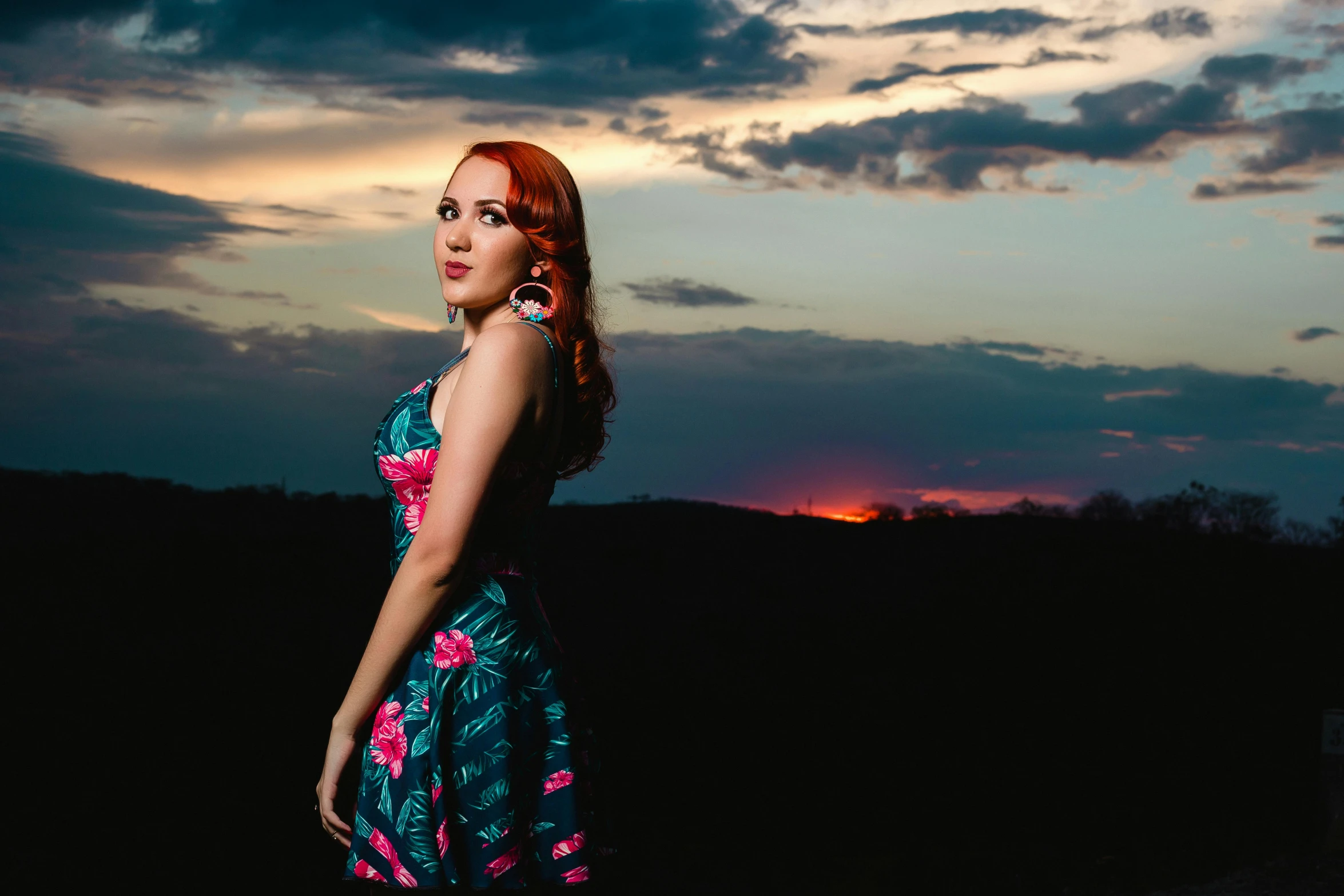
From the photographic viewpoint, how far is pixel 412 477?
1.99 m

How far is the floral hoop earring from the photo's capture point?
6.97ft

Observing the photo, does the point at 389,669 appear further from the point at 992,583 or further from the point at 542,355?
the point at 992,583

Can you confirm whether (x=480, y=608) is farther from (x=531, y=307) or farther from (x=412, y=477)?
(x=531, y=307)

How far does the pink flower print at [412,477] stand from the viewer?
6.45ft

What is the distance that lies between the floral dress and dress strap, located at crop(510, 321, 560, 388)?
0.01 m

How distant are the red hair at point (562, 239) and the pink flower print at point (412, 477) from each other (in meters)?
0.34

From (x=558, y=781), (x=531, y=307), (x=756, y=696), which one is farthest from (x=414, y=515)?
(x=756, y=696)

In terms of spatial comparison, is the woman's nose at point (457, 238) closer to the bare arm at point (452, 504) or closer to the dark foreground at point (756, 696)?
the bare arm at point (452, 504)

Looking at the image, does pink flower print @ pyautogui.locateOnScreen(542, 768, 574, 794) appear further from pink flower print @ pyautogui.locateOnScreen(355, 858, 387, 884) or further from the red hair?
the red hair

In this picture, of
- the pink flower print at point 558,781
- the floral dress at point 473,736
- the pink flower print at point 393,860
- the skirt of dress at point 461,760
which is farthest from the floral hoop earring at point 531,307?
the pink flower print at point 393,860

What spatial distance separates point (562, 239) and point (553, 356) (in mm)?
278

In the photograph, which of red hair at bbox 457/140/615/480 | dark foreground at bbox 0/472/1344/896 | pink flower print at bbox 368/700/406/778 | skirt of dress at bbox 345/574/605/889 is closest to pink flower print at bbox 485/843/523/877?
skirt of dress at bbox 345/574/605/889

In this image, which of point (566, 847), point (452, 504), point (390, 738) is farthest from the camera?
point (566, 847)

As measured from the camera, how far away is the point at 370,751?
6.44 feet
